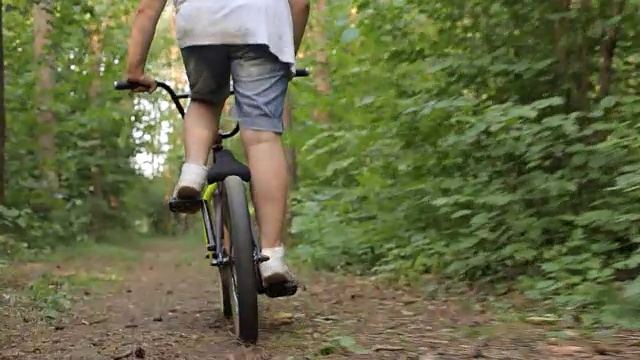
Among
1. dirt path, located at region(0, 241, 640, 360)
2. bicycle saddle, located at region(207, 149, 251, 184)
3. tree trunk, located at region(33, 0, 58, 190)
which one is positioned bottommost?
dirt path, located at region(0, 241, 640, 360)

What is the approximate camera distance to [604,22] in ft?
13.4

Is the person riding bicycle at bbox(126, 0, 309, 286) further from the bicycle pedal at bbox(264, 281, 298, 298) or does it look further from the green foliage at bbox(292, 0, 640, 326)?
the green foliage at bbox(292, 0, 640, 326)

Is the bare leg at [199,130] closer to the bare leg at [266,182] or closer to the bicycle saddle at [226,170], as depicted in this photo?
the bicycle saddle at [226,170]

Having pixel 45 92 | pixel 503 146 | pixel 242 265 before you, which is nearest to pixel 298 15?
pixel 242 265

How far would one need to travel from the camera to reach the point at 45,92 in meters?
9.26

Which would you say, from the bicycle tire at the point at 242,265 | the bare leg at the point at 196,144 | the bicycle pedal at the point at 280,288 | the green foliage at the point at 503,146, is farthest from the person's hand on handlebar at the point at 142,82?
the green foliage at the point at 503,146

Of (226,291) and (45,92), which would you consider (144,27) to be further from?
(45,92)

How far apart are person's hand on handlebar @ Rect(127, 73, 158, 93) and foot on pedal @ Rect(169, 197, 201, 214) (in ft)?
1.44

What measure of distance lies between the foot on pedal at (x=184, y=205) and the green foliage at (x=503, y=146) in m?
1.57

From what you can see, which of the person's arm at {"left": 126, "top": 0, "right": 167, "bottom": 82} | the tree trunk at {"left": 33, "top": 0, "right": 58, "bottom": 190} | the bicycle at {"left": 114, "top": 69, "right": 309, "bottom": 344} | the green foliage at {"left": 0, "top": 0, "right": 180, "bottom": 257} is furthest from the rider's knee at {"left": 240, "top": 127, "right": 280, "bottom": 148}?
the tree trunk at {"left": 33, "top": 0, "right": 58, "bottom": 190}

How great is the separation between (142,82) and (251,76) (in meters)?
0.47

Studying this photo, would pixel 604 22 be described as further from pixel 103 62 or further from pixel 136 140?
pixel 136 140

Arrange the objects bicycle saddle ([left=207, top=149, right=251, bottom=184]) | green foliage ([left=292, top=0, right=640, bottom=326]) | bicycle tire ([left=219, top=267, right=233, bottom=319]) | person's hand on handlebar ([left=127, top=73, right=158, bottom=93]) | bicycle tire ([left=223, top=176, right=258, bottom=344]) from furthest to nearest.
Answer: green foliage ([left=292, top=0, right=640, bottom=326]) < bicycle tire ([left=219, top=267, right=233, bottom=319]) < person's hand on handlebar ([left=127, top=73, right=158, bottom=93]) < bicycle saddle ([left=207, top=149, right=251, bottom=184]) < bicycle tire ([left=223, top=176, right=258, bottom=344])

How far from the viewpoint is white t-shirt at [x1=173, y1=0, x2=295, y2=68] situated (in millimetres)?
2600
